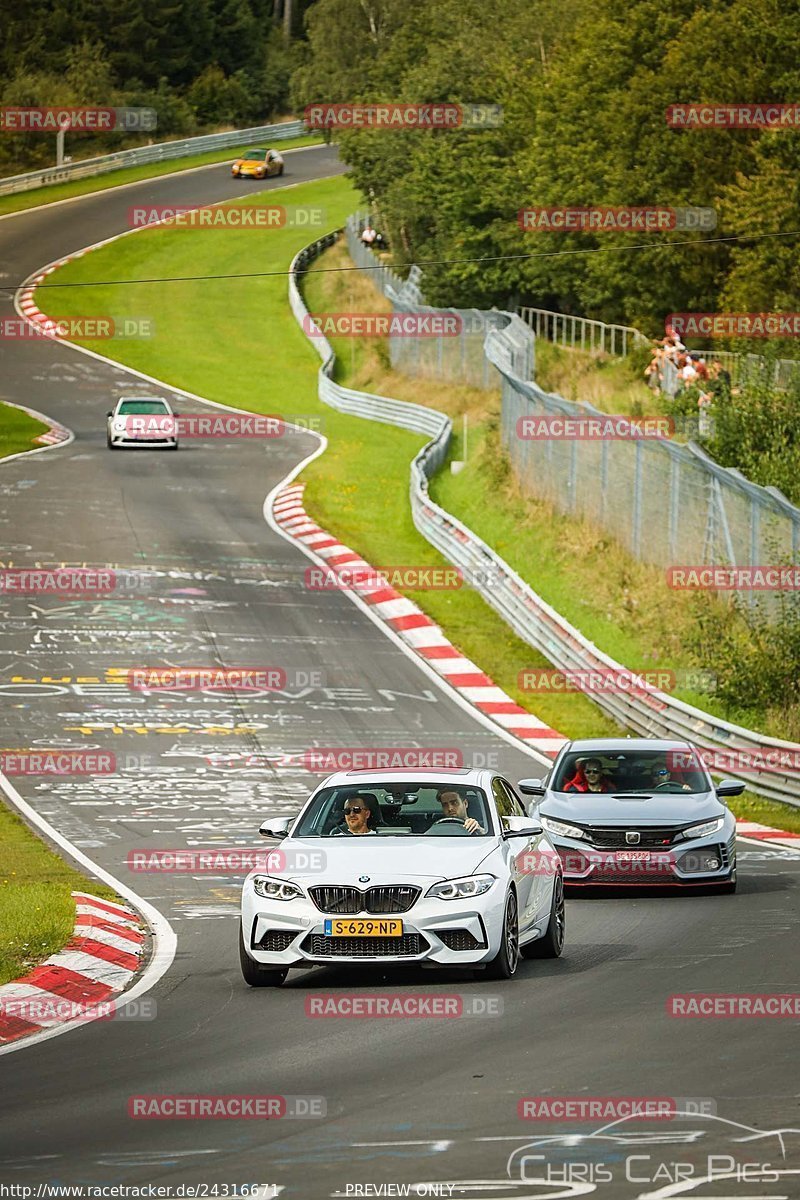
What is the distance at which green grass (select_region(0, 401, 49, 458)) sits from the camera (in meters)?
49.6

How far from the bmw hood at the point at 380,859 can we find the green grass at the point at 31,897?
1.82m

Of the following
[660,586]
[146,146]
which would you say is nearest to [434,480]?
[660,586]

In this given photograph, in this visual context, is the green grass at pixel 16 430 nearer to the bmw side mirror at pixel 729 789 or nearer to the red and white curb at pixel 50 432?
the red and white curb at pixel 50 432

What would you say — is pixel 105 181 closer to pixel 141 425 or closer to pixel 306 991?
pixel 141 425

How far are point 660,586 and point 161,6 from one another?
313 ft

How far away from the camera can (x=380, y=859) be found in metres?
12.6

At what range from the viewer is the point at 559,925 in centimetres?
1397

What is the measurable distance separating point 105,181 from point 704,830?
83.3 m

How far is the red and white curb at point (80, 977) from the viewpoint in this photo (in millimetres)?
11477

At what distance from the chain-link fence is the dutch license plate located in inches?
566

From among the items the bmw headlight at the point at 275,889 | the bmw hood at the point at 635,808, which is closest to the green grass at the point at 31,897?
the bmw headlight at the point at 275,889

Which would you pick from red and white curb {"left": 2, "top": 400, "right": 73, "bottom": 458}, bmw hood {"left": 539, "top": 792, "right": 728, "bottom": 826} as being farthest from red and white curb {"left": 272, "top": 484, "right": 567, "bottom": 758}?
red and white curb {"left": 2, "top": 400, "right": 73, "bottom": 458}

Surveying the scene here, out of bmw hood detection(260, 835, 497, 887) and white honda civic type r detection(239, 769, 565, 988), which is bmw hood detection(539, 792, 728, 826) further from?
bmw hood detection(260, 835, 497, 887)

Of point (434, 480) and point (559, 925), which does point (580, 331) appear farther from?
point (559, 925)
